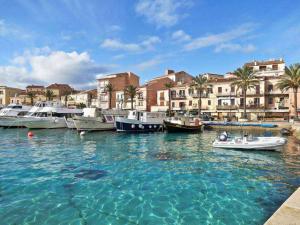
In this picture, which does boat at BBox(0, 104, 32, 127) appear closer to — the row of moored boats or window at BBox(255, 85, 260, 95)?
the row of moored boats

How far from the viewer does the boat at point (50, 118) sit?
149 ft

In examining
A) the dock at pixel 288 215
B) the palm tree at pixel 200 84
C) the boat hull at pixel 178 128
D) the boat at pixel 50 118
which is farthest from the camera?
the palm tree at pixel 200 84

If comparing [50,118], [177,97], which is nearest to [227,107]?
[177,97]

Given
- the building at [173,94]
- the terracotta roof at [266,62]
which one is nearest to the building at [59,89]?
the building at [173,94]

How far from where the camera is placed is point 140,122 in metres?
40.4

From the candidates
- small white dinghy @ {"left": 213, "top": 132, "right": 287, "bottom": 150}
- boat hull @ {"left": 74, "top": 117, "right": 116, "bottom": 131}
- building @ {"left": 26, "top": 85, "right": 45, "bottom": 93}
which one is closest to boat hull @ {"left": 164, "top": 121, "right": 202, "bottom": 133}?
boat hull @ {"left": 74, "top": 117, "right": 116, "bottom": 131}

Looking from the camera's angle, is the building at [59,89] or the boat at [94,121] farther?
the building at [59,89]

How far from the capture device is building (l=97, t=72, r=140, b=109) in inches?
3423

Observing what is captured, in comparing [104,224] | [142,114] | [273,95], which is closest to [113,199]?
[104,224]

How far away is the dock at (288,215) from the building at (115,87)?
78.1 meters

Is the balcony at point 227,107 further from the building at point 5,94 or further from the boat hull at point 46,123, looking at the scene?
the building at point 5,94

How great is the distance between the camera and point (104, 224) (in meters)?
8.27

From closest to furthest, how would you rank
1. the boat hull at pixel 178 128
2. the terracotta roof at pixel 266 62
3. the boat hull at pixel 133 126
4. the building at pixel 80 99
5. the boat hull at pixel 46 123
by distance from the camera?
the boat hull at pixel 133 126, the boat hull at pixel 178 128, the boat hull at pixel 46 123, the terracotta roof at pixel 266 62, the building at pixel 80 99

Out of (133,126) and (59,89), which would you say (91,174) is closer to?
(133,126)
